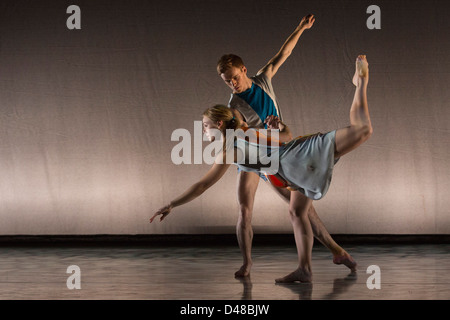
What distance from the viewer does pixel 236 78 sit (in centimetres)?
348

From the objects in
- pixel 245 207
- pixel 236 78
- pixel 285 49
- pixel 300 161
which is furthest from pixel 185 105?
pixel 300 161

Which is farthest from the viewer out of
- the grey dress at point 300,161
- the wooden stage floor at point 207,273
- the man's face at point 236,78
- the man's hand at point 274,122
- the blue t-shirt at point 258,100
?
the blue t-shirt at point 258,100

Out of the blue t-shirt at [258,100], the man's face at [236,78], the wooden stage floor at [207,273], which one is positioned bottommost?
the wooden stage floor at [207,273]

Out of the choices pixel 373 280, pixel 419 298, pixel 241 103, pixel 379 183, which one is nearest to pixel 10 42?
pixel 241 103

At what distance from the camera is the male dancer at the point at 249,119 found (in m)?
3.43

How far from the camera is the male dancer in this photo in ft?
11.3

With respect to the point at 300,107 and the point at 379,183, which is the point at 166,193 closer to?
the point at 300,107

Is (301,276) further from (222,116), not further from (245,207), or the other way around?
(222,116)

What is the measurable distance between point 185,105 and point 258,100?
1.74 m

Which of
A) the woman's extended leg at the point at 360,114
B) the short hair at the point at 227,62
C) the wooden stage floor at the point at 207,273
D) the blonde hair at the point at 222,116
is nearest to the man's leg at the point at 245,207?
the wooden stage floor at the point at 207,273

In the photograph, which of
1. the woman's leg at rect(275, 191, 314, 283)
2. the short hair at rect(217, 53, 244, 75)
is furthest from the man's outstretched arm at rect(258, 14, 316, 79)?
the woman's leg at rect(275, 191, 314, 283)

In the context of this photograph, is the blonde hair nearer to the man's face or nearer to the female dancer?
the female dancer

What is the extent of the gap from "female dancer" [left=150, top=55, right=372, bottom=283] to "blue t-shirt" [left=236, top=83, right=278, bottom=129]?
386mm

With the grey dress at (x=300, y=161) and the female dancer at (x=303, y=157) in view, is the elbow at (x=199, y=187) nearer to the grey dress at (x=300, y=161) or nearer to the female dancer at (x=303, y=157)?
the female dancer at (x=303, y=157)
